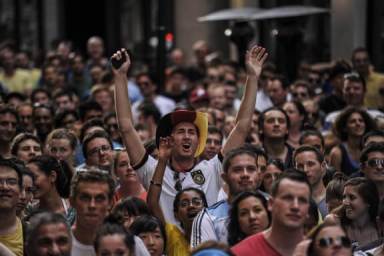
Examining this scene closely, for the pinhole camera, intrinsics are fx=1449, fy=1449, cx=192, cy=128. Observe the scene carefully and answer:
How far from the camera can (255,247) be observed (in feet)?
28.2

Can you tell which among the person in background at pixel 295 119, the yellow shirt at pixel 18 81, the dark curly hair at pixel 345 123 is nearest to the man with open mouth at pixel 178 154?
the dark curly hair at pixel 345 123

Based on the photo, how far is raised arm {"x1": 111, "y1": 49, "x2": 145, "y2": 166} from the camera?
11289mm

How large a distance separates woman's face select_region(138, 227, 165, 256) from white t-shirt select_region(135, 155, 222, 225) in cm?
120

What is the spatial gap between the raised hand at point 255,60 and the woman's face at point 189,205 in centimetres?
149

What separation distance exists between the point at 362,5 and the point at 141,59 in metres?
10.9

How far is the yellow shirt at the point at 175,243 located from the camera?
10711mm

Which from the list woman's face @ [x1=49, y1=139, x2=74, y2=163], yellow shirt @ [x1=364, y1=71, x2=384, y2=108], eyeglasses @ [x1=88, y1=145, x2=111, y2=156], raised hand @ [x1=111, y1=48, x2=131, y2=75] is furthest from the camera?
yellow shirt @ [x1=364, y1=71, x2=384, y2=108]

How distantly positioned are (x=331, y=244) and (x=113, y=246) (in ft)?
4.11

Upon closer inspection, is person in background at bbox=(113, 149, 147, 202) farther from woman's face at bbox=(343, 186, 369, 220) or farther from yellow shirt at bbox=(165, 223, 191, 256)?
woman's face at bbox=(343, 186, 369, 220)

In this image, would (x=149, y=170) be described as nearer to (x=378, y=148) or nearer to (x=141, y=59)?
(x=378, y=148)

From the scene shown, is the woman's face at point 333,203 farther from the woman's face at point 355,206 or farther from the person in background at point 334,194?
the woman's face at point 355,206

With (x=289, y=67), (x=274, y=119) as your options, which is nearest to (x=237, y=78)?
(x=289, y=67)

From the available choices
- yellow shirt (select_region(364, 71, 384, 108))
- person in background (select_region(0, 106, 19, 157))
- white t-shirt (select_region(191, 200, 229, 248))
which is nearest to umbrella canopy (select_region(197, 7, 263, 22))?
yellow shirt (select_region(364, 71, 384, 108))

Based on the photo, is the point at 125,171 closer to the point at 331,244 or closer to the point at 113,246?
the point at 113,246
